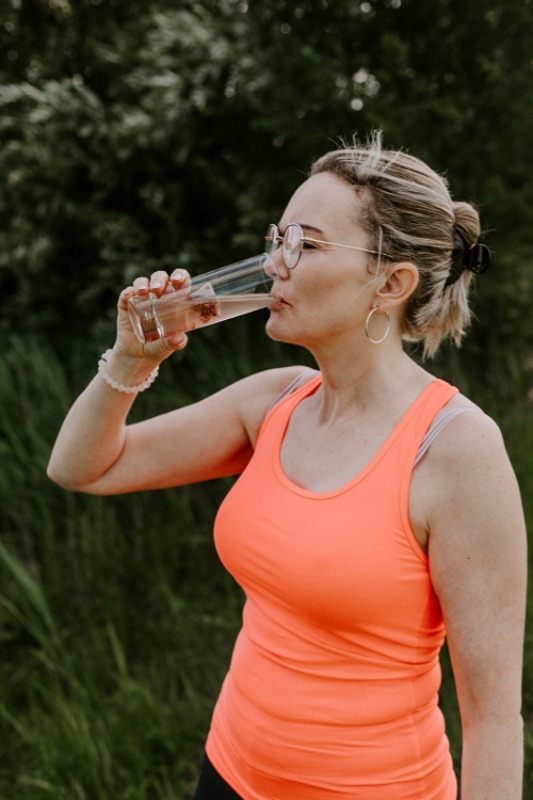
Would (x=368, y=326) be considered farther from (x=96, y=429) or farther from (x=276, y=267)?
(x=96, y=429)

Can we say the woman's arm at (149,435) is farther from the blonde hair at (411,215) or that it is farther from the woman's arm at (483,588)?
the woman's arm at (483,588)

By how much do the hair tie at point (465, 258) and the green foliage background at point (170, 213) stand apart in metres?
1.96

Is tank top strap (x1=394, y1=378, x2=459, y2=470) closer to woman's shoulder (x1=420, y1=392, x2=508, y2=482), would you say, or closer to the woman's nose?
woman's shoulder (x1=420, y1=392, x2=508, y2=482)

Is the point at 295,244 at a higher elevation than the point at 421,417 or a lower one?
higher

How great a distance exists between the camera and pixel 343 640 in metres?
1.61

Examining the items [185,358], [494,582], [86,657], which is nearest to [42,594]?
[86,657]

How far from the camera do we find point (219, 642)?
358 cm

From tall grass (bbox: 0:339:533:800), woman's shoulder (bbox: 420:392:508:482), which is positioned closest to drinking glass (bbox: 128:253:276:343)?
woman's shoulder (bbox: 420:392:508:482)

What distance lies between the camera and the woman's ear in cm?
175

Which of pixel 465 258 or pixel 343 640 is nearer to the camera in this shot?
pixel 343 640

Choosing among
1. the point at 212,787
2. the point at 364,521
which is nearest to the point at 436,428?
the point at 364,521

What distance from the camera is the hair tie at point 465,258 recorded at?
6.01 ft

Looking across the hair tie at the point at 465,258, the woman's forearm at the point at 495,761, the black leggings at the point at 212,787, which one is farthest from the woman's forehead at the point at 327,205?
the black leggings at the point at 212,787

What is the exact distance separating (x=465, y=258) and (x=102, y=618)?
262cm
